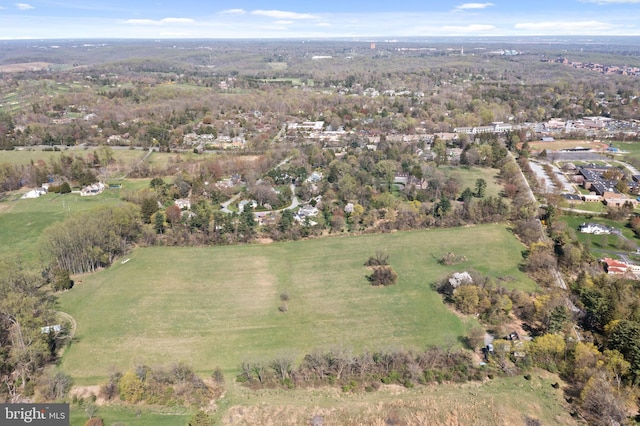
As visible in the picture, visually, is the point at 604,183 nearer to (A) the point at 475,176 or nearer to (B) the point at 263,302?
(A) the point at 475,176

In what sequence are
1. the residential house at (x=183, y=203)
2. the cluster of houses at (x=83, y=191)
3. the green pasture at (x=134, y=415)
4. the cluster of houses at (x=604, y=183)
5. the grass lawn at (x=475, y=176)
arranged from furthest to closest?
the grass lawn at (x=475, y=176) < the cluster of houses at (x=83, y=191) < the cluster of houses at (x=604, y=183) < the residential house at (x=183, y=203) < the green pasture at (x=134, y=415)

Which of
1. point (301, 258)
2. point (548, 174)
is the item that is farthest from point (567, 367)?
point (548, 174)

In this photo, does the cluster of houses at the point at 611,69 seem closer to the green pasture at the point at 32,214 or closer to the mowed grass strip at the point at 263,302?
the mowed grass strip at the point at 263,302

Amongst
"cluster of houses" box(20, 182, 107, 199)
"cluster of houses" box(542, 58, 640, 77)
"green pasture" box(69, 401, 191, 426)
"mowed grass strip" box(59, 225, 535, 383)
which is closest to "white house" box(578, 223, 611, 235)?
"mowed grass strip" box(59, 225, 535, 383)

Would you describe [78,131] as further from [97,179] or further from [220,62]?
[220,62]

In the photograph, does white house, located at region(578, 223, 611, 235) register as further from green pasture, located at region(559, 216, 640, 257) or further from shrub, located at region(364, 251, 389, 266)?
shrub, located at region(364, 251, 389, 266)

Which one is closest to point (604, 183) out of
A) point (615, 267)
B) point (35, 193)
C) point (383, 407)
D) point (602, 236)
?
point (602, 236)

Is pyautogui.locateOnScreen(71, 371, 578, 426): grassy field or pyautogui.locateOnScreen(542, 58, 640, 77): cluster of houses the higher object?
pyautogui.locateOnScreen(542, 58, 640, 77): cluster of houses

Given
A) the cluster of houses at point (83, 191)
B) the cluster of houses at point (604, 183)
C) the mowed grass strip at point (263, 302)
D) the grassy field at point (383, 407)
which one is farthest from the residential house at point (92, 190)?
the cluster of houses at point (604, 183)
